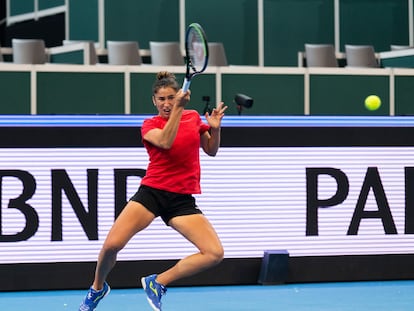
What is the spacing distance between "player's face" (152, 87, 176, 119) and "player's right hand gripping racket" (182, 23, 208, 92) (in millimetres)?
181

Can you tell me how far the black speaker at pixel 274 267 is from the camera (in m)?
8.00

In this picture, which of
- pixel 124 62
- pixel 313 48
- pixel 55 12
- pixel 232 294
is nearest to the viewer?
pixel 232 294

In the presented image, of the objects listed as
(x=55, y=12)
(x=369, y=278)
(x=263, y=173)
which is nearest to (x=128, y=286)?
(x=263, y=173)

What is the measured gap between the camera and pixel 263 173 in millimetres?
8195

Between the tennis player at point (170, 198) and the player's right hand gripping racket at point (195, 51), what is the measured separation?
0.16m

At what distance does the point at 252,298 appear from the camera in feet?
24.6

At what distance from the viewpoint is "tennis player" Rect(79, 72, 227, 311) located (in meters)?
6.14

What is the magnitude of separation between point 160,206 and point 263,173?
211 cm

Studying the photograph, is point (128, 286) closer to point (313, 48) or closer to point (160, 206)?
point (160, 206)

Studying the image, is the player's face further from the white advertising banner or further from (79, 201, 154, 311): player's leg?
the white advertising banner

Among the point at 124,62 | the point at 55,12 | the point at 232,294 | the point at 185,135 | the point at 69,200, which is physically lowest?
the point at 232,294

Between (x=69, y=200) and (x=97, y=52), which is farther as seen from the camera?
(x=97, y=52)

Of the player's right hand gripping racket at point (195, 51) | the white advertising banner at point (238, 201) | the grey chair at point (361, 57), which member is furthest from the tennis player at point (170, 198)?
the grey chair at point (361, 57)

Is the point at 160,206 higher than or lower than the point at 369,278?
higher
